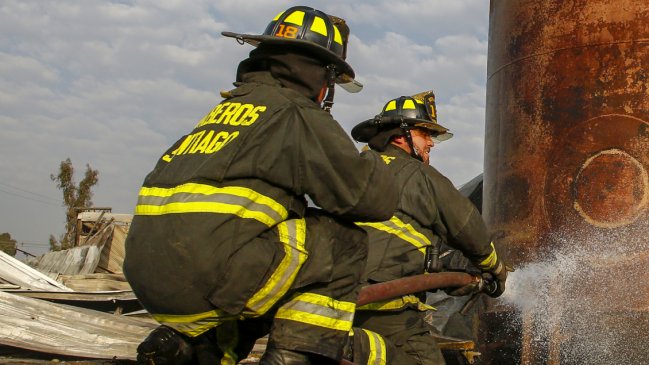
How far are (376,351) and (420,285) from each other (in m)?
0.52

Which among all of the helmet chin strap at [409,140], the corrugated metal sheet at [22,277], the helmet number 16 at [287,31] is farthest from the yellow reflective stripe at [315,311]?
the corrugated metal sheet at [22,277]

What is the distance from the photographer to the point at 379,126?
452 centimetres

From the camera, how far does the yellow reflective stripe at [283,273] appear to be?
7.73ft

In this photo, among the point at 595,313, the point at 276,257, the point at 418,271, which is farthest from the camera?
the point at 595,313

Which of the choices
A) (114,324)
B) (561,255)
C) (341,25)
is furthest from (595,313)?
(114,324)

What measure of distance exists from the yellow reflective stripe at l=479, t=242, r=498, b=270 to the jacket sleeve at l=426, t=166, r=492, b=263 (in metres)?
0.09

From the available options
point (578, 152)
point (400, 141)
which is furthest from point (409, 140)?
point (578, 152)

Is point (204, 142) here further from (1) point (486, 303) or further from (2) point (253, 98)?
(1) point (486, 303)

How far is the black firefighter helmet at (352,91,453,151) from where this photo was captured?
446 centimetres

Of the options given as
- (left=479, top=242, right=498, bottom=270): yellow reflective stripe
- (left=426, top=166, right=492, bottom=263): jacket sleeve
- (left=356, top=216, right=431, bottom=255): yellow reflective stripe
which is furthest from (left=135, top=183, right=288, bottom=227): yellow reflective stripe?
(left=479, top=242, right=498, bottom=270): yellow reflective stripe

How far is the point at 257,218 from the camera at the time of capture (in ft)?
7.72

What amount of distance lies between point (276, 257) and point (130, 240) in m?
0.46

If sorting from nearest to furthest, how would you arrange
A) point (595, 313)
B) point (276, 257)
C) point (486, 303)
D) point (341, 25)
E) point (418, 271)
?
point (276, 257), point (341, 25), point (418, 271), point (595, 313), point (486, 303)

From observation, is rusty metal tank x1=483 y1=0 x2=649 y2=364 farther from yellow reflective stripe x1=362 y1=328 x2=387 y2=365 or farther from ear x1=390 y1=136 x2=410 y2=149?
yellow reflective stripe x1=362 y1=328 x2=387 y2=365
